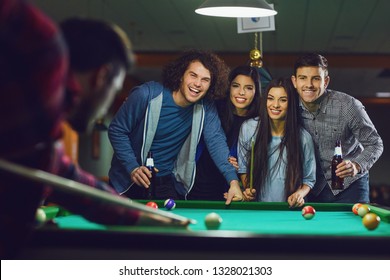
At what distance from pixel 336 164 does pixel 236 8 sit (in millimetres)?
1065

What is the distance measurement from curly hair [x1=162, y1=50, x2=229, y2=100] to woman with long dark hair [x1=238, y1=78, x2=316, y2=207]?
0.85 feet

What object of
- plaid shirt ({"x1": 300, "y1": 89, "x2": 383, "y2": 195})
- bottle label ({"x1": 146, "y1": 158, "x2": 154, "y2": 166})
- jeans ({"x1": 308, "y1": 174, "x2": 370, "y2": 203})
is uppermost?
plaid shirt ({"x1": 300, "y1": 89, "x2": 383, "y2": 195})

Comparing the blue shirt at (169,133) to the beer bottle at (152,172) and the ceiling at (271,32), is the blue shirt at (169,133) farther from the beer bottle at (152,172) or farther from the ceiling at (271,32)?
the ceiling at (271,32)

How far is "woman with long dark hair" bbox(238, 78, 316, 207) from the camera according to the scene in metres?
4.34

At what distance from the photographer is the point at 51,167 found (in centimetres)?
200

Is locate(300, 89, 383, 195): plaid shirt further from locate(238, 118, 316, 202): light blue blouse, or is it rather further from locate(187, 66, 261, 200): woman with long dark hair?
locate(187, 66, 261, 200): woman with long dark hair

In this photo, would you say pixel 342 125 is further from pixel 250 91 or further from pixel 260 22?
pixel 260 22

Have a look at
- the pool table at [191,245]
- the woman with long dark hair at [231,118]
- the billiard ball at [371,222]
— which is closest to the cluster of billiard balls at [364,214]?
the billiard ball at [371,222]

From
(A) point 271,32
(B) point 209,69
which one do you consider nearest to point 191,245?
(B) point 209,69

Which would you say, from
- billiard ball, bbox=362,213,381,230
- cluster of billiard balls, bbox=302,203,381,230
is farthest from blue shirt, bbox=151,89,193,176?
billiard ball, bbox=362,213,381,230

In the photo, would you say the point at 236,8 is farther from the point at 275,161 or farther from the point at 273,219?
the point at 273,219

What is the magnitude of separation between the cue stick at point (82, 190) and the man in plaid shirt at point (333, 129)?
216 cm

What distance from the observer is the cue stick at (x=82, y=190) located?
67.5 inches

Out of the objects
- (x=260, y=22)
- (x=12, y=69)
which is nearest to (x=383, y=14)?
(x=260, y=22)
